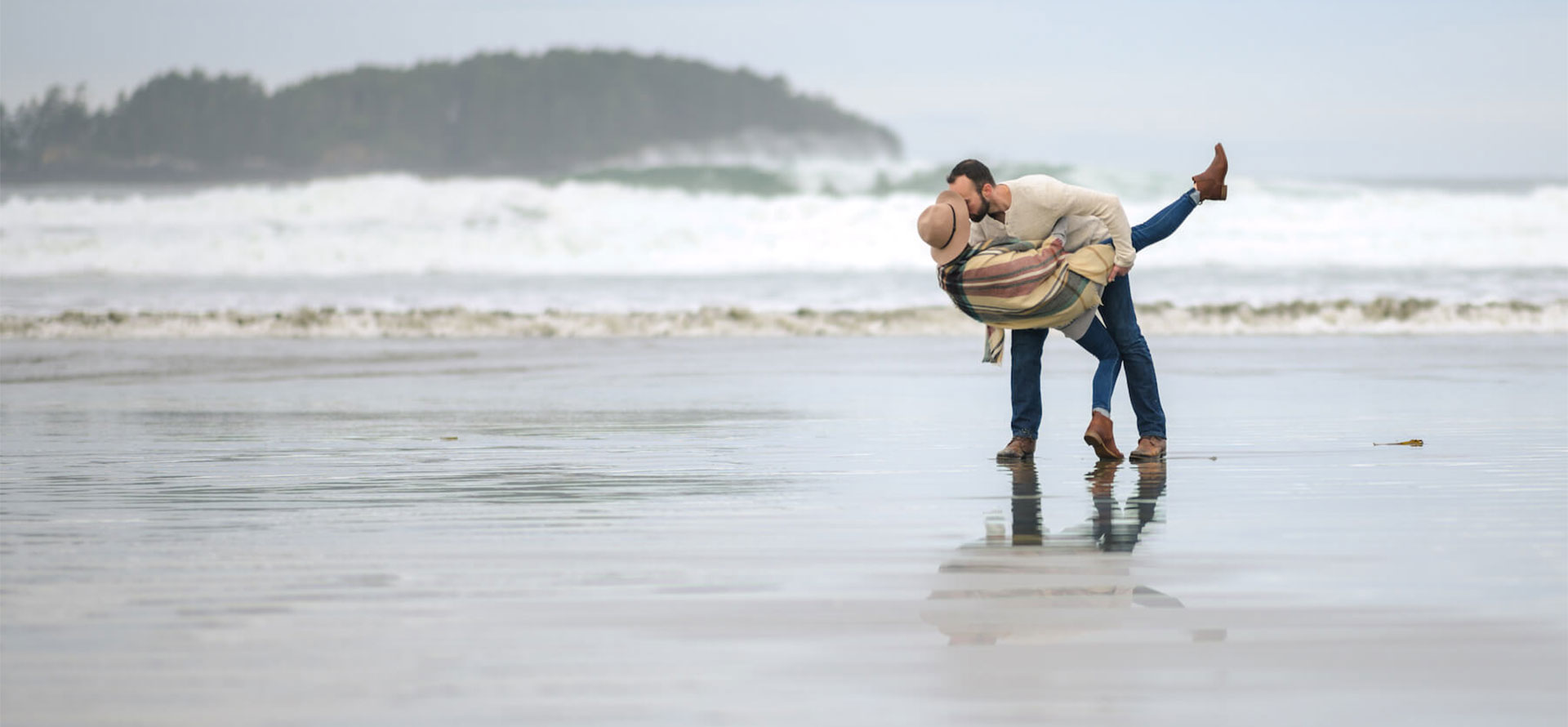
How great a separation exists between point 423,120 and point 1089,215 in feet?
114

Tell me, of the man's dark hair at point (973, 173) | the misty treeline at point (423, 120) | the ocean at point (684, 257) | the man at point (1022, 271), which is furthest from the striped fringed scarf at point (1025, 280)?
the misty treeline at point (423, 120)

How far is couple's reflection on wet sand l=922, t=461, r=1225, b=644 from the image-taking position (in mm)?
2803

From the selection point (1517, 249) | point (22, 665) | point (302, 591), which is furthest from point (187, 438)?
point (1517, 249)

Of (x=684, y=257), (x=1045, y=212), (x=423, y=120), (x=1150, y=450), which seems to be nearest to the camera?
(x=1045, y=212)

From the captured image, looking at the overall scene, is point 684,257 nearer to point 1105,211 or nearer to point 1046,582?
point 1105,211

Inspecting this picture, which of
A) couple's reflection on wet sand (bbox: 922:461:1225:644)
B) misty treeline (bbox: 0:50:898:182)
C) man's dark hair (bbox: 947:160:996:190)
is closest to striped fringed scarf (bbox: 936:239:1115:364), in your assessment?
man's dark hair (bbox: 947:160:996:190)

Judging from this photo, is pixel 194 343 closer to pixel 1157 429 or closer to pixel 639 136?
pixel 1157 429

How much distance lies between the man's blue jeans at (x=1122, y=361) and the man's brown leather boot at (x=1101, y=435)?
0.12 meters

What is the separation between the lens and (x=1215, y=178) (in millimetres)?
5406

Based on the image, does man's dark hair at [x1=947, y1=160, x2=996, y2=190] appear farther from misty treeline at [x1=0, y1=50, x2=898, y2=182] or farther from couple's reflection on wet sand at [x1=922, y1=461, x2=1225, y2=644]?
misty treeline at [x1=0, y1=50, x2=898, y2=182]

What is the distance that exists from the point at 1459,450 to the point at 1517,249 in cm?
2023

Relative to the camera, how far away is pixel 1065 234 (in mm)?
5332

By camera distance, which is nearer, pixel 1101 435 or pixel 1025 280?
Result: pixel 1025 280

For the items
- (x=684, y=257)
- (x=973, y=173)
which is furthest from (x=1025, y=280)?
(x=684, y=257)
